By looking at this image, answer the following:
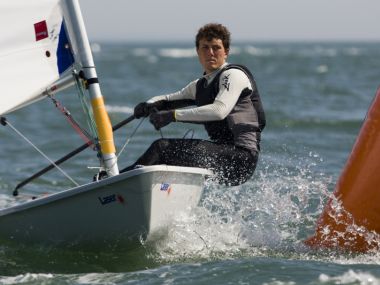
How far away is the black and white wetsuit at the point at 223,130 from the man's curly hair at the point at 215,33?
0.16 m

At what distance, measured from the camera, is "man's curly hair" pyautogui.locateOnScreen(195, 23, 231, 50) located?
515 cm

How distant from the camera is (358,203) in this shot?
536 cm

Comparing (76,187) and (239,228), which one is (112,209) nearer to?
(76,187)

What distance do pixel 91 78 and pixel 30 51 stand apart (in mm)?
445

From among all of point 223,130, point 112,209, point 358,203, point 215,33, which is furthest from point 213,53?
point 358,203

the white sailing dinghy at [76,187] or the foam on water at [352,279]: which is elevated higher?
the white sailing dinghy at [76,187]

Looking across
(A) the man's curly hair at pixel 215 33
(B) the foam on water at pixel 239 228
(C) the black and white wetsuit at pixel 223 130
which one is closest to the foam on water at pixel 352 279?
(B) the foam on water at pixel 239 228

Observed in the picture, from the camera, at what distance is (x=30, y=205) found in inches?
189

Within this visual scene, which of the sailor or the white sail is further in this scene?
the white sail

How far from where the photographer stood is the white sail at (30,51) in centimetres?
511

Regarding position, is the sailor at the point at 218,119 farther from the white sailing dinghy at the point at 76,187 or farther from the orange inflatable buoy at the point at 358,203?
the orange inflatable buoy at the point at 358,203

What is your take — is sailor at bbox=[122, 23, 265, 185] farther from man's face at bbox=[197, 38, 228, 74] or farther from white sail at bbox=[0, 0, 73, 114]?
white sail at bbox=[0, 0, 73, 114]

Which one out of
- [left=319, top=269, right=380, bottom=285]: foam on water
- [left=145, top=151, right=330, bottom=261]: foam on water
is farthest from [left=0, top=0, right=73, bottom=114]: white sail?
[left=319, top=269, right=380, bottom=285]: foam on water

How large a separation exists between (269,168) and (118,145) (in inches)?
129
